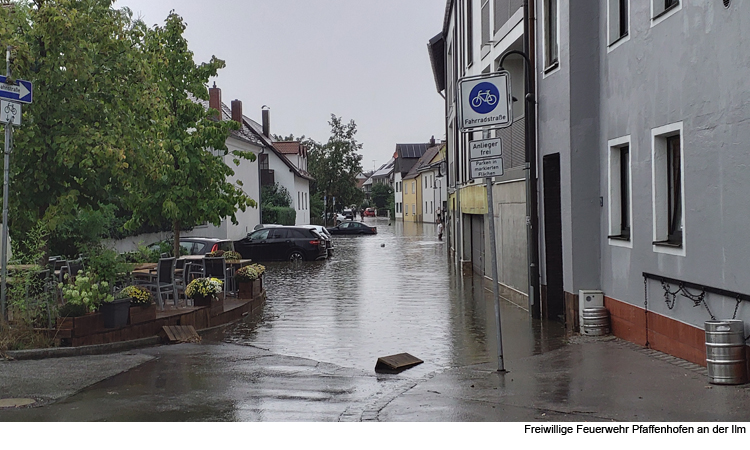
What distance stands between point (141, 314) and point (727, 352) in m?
7.79

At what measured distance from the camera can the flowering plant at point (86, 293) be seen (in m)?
10.8

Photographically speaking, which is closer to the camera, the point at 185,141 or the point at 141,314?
the point at 141,314

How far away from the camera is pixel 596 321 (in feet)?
39.1

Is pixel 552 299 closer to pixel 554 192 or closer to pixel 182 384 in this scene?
pixel 554 192

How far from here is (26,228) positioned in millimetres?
12820

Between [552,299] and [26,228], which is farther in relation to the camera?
[552,299]

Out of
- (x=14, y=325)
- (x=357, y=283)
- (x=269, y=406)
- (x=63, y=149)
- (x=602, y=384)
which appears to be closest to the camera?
(x=269, y=406)

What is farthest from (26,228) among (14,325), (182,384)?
(182,384)

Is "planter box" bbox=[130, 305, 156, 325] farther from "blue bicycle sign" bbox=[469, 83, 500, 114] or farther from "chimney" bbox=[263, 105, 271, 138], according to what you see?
→ "chimney" bbox=[263, 105, 271, 138]

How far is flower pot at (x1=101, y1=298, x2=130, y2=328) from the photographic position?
36.5 ft

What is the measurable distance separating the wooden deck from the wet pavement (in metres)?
0.36

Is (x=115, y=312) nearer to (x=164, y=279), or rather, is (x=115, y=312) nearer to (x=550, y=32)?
(x=164, y=279)

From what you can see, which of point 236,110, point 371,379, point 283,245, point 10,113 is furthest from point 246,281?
point 236,110

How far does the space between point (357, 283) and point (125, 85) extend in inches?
439
